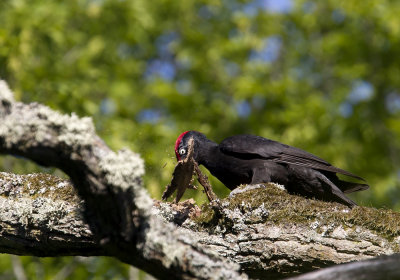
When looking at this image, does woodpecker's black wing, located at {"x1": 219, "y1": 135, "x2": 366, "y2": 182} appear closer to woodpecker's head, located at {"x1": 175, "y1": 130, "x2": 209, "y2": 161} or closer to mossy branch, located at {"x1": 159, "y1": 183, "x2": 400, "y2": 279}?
woodpecker's head, located at {"x1": 175, "y1": 130, "x2": 209, "y2": 161}

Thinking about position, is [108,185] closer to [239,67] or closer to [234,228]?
[234,228]

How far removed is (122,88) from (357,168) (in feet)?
21.9

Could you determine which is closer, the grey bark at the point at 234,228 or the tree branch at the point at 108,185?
the tree branch at the point at 108,185

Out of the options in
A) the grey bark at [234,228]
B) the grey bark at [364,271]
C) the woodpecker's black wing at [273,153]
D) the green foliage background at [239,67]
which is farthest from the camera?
the green foliage background at [239,67]

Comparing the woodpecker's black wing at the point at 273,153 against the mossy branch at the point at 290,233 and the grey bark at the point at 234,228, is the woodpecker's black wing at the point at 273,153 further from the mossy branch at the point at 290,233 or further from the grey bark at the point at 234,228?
the mossy branch at the point at 290,233

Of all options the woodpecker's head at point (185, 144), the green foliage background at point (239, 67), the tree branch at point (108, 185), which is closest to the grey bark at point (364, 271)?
the tree branch at point (108, 185)

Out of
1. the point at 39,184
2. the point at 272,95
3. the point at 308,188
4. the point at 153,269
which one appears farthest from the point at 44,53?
the point at 153,269

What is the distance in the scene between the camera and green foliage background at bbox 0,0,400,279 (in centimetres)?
1203

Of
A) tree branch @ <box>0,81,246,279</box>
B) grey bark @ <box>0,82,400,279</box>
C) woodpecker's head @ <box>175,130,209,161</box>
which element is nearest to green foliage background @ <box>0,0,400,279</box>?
woodpecker's head @ <box>175,130,209,161</box>

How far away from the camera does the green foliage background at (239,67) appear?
12.0 meters

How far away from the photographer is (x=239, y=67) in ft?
48.7

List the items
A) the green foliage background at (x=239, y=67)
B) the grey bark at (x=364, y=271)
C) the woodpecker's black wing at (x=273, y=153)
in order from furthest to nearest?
the green foliage background at (x=239, y=67)
the woodpecker's black wing at (x=273, y=153)
the grey bark at (x=364, y=271)

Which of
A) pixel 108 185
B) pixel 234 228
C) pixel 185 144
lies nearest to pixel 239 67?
pixel 185 144

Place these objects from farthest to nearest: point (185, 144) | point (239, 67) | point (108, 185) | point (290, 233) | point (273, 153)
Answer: point (239, 67) < point (185, 144) < point (273, 153) < point (290, 233) < point (108, 185)
